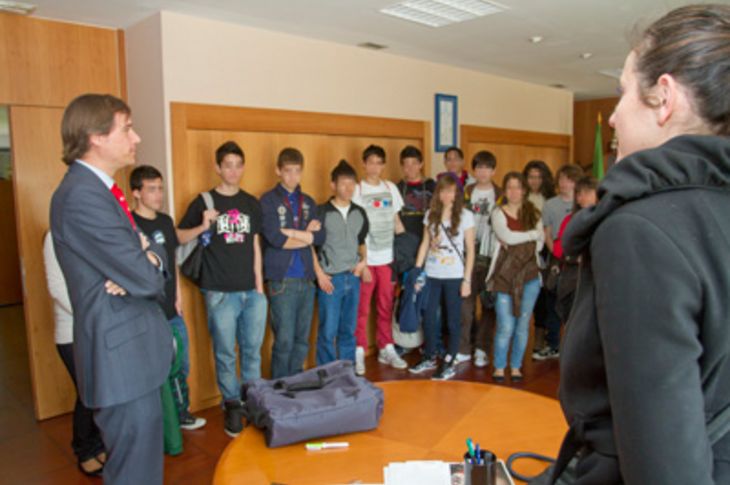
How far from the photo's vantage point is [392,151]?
4805mm

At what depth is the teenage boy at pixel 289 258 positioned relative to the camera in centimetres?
354

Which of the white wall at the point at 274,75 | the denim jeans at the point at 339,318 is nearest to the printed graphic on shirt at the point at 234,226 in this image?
the white wall at the point at 274,75

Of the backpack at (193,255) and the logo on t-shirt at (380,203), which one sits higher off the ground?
the logo on t-shirt at (380,203)

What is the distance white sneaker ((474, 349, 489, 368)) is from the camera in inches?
167

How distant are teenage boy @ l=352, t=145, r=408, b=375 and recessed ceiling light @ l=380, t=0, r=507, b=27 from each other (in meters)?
0.95

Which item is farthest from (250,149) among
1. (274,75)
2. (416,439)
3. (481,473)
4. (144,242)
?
(481,473)

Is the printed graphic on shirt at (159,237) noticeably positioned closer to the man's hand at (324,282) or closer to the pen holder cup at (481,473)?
the man's hand at (324,282)

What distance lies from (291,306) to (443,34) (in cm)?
229

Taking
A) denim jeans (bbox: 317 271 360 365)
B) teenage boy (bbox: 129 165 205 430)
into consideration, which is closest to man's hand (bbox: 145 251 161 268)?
teenage boy (bbox: 129 165 205 430)

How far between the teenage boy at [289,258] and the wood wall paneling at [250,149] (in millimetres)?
311

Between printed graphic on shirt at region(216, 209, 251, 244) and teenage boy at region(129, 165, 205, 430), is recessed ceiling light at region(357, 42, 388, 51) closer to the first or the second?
printed graphic on shirt at region(216, 209, 251, 244)

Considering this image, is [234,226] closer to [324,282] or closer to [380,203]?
[324,282]

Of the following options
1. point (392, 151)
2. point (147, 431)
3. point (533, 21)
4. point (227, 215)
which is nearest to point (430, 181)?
point (392, 151)

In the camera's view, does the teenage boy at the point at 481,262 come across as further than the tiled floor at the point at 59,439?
Yes
